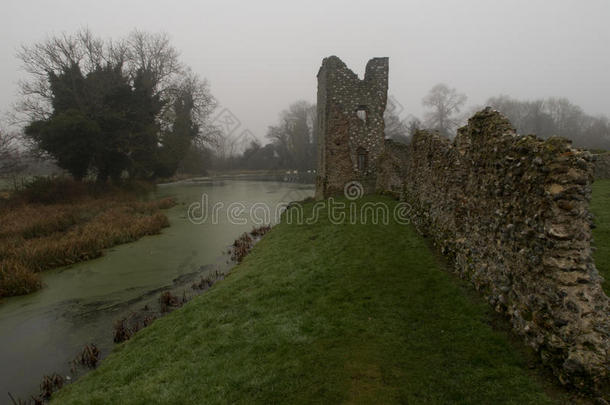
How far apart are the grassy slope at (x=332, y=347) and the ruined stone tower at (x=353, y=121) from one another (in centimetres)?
830

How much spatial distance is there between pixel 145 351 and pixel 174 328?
663 mm

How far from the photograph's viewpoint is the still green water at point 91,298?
5867mm

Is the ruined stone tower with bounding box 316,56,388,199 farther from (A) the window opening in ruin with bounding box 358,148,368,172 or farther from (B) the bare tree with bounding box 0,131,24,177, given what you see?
(B) the bare tree with bounding box 0,131,24,177

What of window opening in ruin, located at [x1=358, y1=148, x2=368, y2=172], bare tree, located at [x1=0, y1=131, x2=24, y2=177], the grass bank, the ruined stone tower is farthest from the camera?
bare tree, located at [x1=0, y1=131, x2=24, y2=177]

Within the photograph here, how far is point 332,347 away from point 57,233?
13697mm

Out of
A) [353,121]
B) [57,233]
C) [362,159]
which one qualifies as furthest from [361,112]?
[57,233]

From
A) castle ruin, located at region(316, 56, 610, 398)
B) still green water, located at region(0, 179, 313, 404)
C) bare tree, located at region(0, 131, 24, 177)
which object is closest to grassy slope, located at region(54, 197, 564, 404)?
castle ruin, located at region(316, 56, 610, 398)

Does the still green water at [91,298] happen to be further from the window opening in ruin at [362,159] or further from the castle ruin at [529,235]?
the castle ruin at [529,235]

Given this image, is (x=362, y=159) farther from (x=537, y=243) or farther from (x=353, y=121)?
(x=537, y=243)

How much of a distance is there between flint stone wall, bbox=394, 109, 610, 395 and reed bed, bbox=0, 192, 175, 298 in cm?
1084

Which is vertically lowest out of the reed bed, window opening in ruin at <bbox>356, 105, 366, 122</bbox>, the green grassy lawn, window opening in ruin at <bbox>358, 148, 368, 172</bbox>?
the reed bed

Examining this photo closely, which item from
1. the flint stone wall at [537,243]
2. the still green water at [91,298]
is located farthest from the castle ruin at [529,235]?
the still green water at [91,298]

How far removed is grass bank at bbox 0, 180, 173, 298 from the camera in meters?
9.98

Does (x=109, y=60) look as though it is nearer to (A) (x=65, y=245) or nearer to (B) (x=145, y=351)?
(A) (x=65, y=245)
